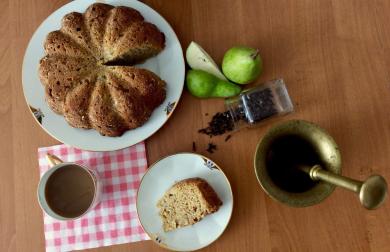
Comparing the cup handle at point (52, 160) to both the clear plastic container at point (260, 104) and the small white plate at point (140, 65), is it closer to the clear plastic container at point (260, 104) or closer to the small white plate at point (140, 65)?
the small white plate at point (140, 65)

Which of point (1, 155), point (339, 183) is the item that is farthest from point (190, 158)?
point (1, 155)

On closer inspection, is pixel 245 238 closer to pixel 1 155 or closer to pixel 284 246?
pixel 284 246

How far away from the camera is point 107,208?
1.03 m

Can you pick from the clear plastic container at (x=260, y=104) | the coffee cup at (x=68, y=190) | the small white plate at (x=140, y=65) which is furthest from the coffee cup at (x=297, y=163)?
the coffee cup at (x=68, y=190)

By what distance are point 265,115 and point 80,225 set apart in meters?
0.57

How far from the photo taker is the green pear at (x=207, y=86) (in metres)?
1.00

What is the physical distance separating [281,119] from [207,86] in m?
0.22

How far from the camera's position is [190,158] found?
39.7 inches

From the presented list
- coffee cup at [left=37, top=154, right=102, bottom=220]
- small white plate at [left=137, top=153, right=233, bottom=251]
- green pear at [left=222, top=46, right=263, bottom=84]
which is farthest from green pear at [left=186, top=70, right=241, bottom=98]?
coffee cup at [left=37, top=154, right=102, bottom=220]

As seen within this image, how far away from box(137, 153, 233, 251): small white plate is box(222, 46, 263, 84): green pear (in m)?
0.23

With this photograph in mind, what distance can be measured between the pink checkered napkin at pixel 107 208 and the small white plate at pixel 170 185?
4 centimetres

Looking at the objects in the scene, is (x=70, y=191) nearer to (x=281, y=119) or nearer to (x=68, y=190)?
(x=68, y=190)

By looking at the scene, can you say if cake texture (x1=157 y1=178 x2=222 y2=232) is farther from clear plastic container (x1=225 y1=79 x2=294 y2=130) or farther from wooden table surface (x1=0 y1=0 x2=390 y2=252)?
clear plastic container (x1=225 y1=79 x2=294 y2=130)

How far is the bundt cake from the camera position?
3.18 ft
